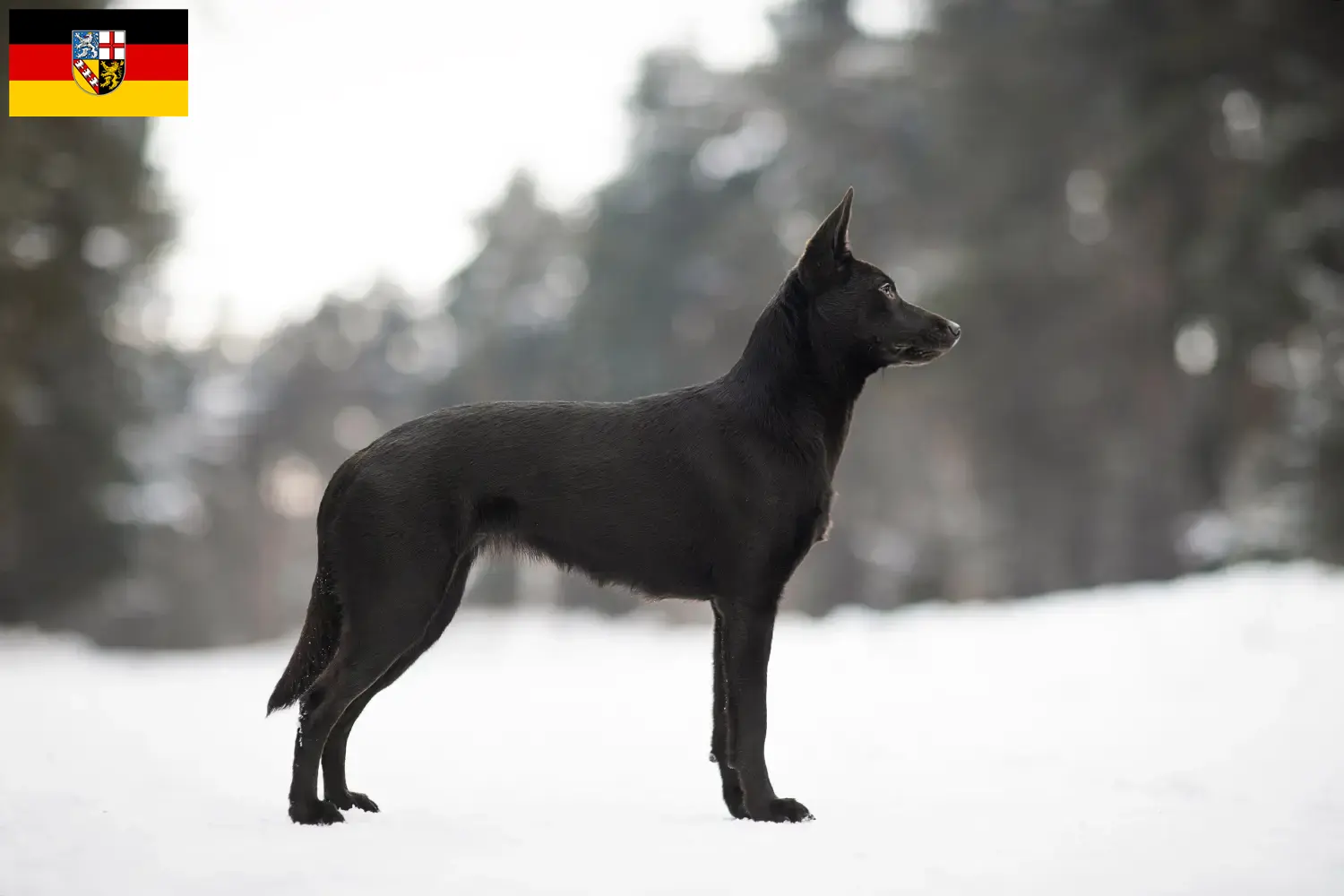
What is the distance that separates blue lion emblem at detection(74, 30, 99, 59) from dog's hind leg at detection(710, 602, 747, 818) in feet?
26.1

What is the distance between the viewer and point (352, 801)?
524 centimetres

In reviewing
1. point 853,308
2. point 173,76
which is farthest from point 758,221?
point 853,308

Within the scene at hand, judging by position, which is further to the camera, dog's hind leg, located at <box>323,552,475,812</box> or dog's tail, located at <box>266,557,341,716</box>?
dog's hind leg, located at <box>323,552,475,812</box>

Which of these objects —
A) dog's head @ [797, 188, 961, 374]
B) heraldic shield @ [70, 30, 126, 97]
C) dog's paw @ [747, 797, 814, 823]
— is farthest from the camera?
heraldic shield @ [70, 30, 126, 97]

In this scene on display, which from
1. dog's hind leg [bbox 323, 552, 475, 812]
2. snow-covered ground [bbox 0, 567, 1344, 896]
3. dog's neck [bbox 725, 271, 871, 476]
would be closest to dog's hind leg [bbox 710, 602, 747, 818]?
snow-covered ground [bbox 0, 567, 1344, 896]

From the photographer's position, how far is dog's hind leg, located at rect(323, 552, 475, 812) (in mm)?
5125

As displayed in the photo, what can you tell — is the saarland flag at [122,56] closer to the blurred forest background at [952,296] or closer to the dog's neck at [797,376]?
the dog's neck at [797,376]

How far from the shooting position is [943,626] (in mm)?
11617

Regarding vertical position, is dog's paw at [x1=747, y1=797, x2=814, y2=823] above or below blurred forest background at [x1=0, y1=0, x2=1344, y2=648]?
below

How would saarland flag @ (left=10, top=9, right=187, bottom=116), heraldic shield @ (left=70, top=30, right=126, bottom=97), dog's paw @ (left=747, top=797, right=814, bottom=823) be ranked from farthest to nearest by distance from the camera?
heraldic shield @ (left=70, top=30, right=126, bottom=97) < saarland flag @ (left=10, top=9, right=187, bottom=116) < dog's paw @ (left=747, top=797, right=814, bottom=823)

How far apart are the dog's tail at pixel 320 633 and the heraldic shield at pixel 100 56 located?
22.6ft

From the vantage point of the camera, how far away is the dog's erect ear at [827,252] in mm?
5137

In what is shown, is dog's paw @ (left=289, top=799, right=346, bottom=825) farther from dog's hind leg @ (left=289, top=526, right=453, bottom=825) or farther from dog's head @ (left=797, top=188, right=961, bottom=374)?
dog's head @ (left=797, top=188, right=961, bottom=374)

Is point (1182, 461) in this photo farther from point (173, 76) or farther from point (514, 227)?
point (514, 227)
